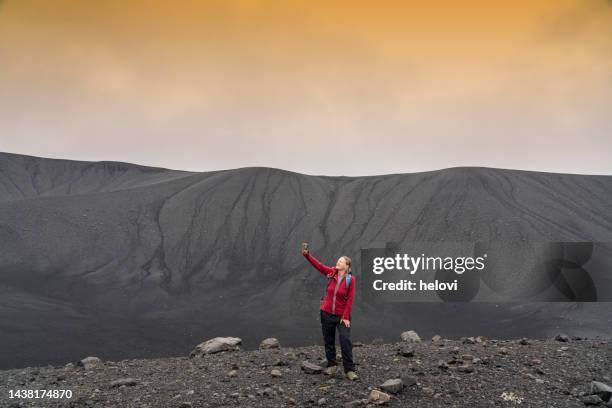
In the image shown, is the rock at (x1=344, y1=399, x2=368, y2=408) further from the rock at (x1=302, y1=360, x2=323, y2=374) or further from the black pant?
the rock at (x1=302, y1=360, x2=323, y2=374)

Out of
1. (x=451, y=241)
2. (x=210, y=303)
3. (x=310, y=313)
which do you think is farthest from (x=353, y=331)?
(x=451, y=241)

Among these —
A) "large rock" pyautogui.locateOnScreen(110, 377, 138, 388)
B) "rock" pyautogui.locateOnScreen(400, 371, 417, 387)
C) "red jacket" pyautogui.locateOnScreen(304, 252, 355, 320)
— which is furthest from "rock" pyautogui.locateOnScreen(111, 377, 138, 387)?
"rock" pyautogui.locateOnScreen(400, 371, 417, 387)

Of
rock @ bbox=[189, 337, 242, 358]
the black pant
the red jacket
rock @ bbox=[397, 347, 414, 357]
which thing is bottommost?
rock @ bbox=[189, 337, 242, 358]

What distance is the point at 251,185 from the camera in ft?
141

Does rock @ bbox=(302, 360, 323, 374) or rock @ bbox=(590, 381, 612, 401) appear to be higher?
rock @ bbox=(590, 381, 612, 401)

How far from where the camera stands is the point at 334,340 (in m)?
7.06

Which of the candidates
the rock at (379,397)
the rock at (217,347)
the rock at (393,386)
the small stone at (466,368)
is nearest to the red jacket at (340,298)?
the rock at (393,386)

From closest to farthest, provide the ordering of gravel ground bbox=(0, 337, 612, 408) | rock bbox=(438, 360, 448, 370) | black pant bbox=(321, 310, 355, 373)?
gravel ground bbox=(0, 337, 612, 408) < black pant bbox=(321, 310, 355, 373) < rock bbox=(438, 360, 448, 370)

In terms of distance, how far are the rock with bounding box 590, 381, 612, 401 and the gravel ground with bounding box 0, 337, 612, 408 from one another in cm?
13

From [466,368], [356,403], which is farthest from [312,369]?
[466,368]

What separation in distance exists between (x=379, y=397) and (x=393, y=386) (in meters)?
0.36

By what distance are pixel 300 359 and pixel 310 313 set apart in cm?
1283

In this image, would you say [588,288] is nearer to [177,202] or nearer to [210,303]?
[210,303]

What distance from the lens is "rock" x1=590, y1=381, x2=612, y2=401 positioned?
6.10m
